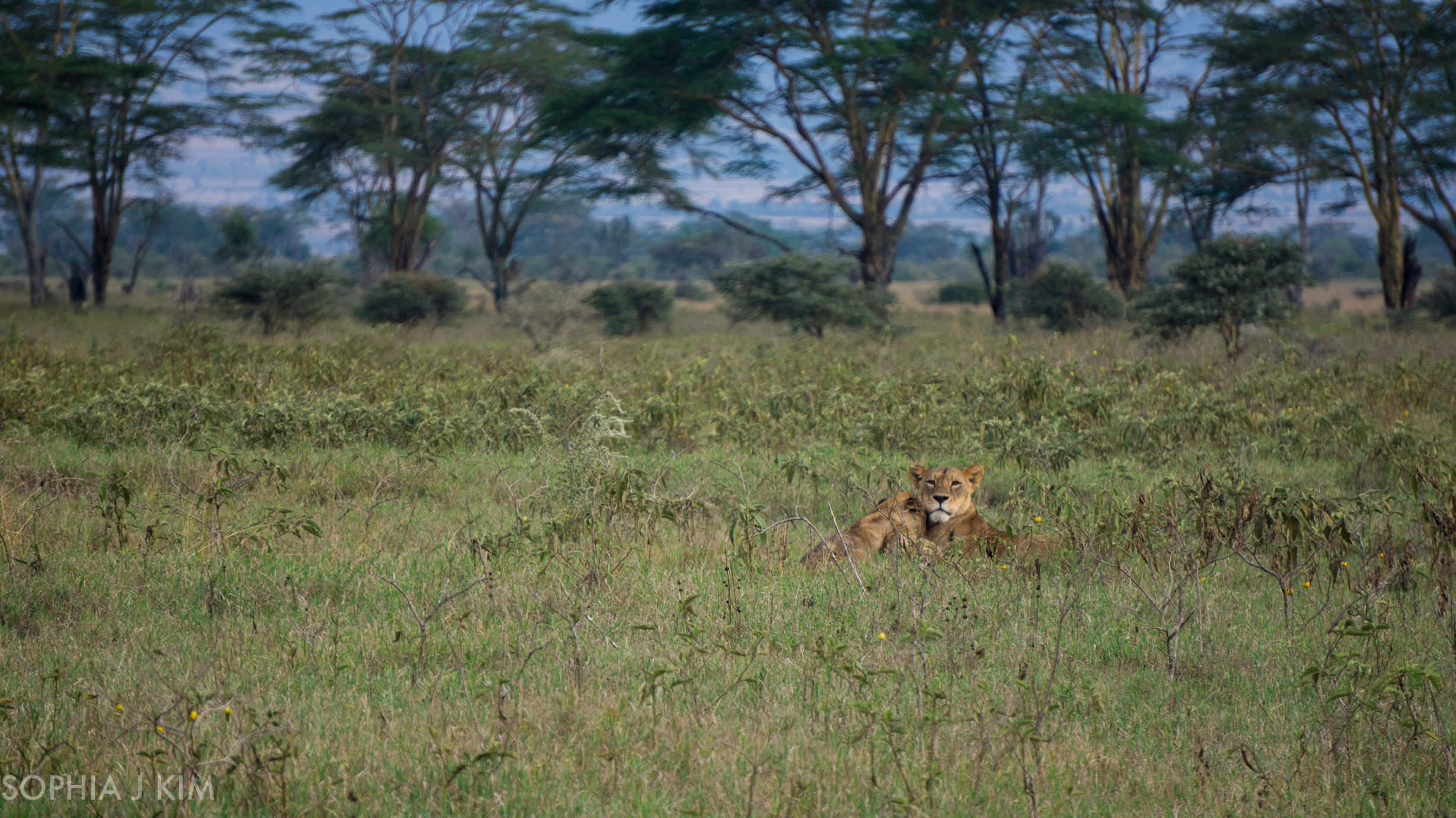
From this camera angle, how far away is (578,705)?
10.2ft

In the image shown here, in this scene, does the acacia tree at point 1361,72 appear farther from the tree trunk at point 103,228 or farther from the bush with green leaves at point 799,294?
the tree trunk at point 103,228

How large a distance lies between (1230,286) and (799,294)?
251 inches

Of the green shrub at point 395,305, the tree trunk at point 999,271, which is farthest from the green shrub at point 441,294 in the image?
the tree trunk at point 999,271

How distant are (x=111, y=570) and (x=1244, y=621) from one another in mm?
4730

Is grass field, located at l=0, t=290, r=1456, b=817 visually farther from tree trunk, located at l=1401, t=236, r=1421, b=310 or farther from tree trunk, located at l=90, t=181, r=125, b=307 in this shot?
tree trunk, located at l=90, t=181, r=125, b=307

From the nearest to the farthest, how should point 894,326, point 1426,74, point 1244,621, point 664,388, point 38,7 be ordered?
1. point 1244,621
2. point 664,388
3. point 894,326
4. point 1426,74
5. point 38,7

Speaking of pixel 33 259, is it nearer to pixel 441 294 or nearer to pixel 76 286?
pixel 76 286

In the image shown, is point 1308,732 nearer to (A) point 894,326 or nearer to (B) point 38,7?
(A) point 894,326

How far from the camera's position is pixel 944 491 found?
500cm

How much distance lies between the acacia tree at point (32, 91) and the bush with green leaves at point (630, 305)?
11.0 meters

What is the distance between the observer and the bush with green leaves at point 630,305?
20.2 metres

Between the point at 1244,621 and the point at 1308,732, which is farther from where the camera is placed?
the point at 1244,621

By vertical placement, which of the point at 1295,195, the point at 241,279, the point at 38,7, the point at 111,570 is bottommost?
the point at 111,570

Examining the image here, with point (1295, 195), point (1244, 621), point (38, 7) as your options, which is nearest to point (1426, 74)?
point (1295, 195)
